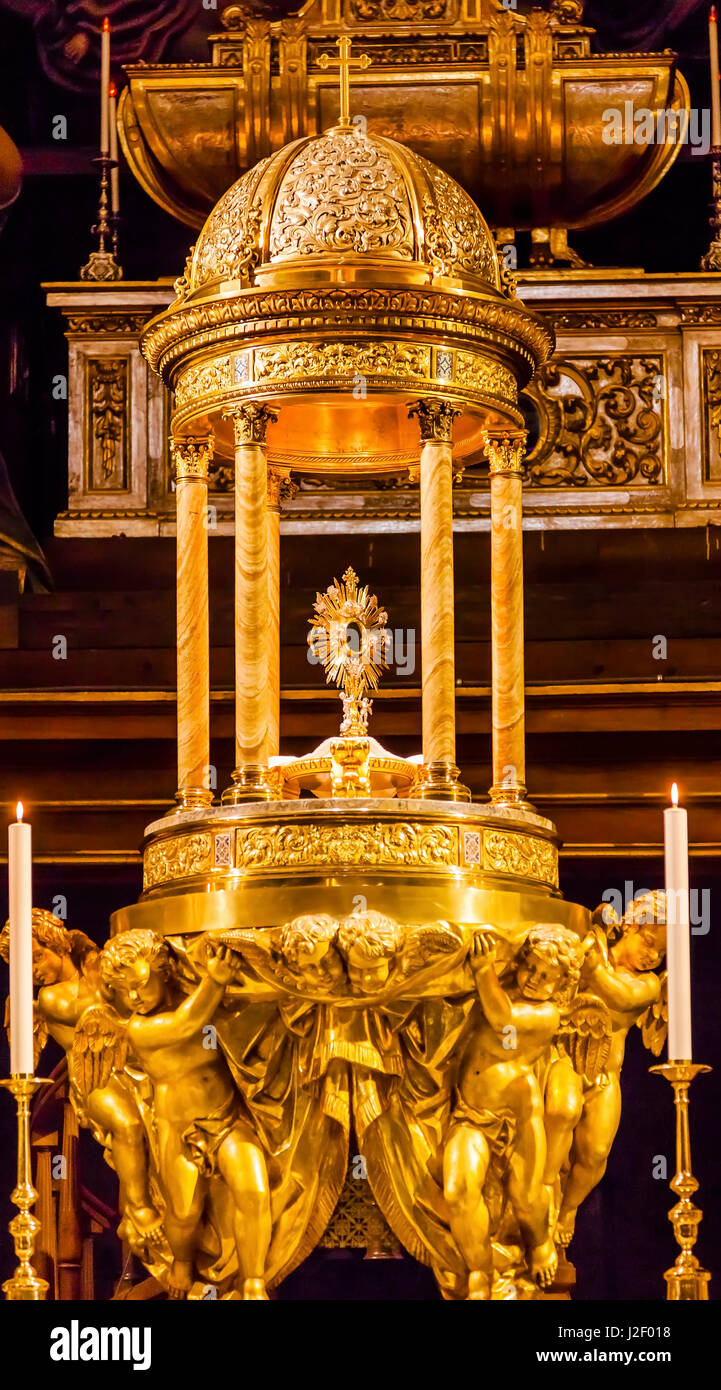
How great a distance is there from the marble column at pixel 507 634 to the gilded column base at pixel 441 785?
275mm

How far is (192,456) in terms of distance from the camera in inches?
283

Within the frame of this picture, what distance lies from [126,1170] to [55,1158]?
5.80ft

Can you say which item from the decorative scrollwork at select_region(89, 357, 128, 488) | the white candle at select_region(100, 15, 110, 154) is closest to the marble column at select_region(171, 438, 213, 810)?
the decorative scrollwork at select_region(89, 357, 128, 488)

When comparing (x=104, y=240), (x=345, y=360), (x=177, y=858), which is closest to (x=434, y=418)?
(x=345, y=360)

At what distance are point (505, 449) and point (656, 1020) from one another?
139cm

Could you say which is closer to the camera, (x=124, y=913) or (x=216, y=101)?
(x=124, y=913)

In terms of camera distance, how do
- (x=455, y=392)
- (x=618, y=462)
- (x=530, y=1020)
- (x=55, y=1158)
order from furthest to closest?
(x=618, y=462), (x=55, y=1158), (x=455, y=392), (x=530, y=1020)

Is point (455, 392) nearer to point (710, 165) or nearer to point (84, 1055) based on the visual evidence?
point (84, 1055)

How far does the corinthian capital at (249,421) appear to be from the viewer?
6.85m

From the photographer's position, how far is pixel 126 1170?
661 cm

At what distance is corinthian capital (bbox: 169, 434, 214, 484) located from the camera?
7164 mm

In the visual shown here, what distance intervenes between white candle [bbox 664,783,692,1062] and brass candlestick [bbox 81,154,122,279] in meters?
4.33

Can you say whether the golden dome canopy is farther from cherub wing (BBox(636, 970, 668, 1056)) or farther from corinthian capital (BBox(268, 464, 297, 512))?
cherub wing (BBox(636, 970, 668, 1056))
